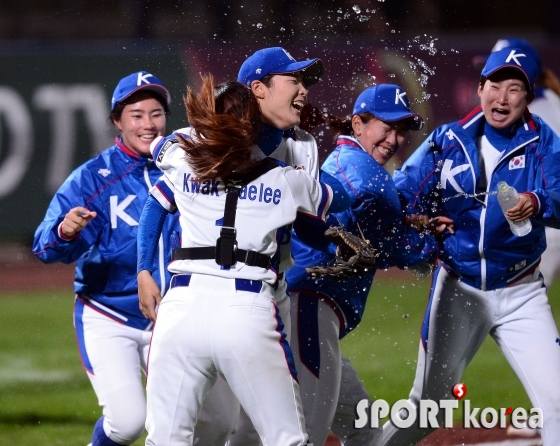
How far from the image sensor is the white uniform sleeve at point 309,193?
11.3 ft

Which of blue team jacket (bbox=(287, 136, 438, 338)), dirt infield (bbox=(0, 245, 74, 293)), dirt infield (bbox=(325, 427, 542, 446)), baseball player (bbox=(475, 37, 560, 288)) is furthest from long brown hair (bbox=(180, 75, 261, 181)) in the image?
dirt infield (bbox=(0, 245, 74, 293))

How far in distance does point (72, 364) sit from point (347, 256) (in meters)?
5.01

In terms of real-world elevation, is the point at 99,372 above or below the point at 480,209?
below

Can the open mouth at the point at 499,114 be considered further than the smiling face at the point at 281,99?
Yes

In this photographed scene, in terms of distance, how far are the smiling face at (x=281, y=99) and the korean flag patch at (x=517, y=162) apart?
1468 mm

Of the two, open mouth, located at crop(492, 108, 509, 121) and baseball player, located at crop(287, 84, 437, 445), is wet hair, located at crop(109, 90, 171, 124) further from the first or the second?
open mouth, located at crop(492, 108, 509, 121)

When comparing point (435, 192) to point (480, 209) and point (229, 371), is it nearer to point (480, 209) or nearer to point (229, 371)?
point (480, 209)

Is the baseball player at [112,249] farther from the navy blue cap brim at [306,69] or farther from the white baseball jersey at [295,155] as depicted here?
the navy blue cap brim at [306,69]

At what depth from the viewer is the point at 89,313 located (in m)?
4.74

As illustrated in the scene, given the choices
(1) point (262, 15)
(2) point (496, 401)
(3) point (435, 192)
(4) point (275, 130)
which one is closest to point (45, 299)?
(1) point (262, 15)

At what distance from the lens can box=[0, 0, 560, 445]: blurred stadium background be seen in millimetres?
8867

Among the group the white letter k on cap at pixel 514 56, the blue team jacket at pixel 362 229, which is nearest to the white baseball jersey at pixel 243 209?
the blue team jacket at pixel 362 229

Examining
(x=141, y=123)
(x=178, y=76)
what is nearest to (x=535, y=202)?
(x=141, y=123)

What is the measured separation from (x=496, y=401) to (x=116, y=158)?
340cm
